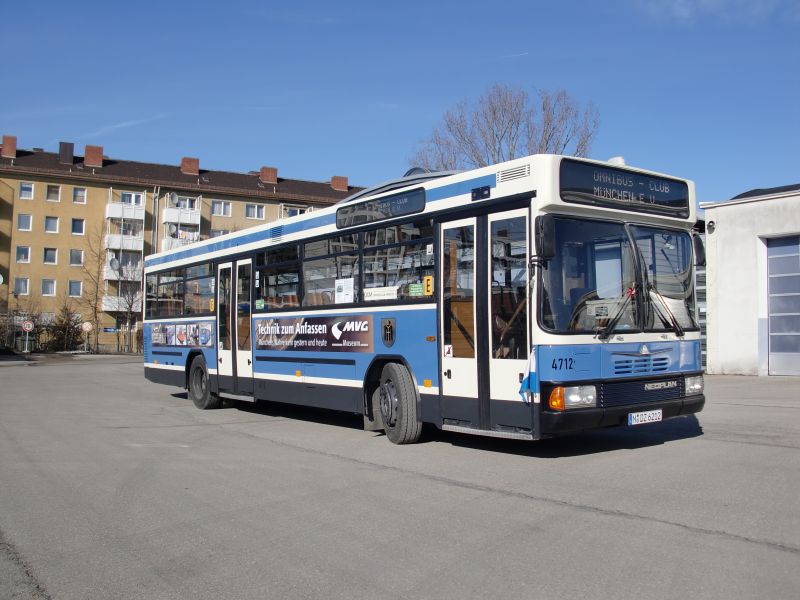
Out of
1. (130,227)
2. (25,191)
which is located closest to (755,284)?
(130,227)

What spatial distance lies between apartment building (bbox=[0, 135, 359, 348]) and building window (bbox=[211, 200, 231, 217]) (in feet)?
0.31

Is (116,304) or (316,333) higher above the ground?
(116,304)

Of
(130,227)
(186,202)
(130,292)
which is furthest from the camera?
(186,202)

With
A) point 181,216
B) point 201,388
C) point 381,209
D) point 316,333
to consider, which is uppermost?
point 181,216

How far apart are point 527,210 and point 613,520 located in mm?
3441

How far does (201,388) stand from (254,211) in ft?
195

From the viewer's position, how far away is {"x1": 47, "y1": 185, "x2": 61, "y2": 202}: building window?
65.0m

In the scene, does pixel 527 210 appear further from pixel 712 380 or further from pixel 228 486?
pixel 712 380

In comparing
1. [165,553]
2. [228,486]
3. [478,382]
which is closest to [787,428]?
[478,382]

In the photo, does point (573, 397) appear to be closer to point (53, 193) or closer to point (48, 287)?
point (48, 287)

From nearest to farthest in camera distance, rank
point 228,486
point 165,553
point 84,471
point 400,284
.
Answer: point 165,553 < point 228,486 < point 84,471 < point 400,284

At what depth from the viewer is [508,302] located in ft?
26.7

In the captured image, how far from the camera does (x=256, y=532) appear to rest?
588 cm

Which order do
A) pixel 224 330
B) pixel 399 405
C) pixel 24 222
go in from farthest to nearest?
pixel 24 222
pixel 224 330
pixel 399 405
